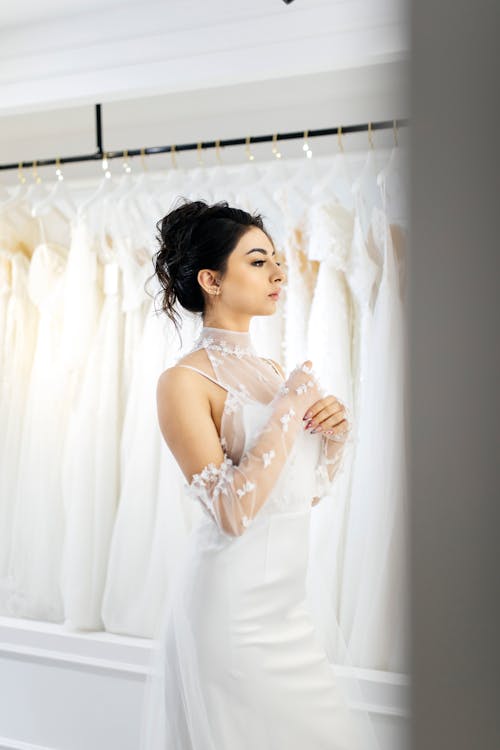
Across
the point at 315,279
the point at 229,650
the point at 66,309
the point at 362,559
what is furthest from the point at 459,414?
the point at 66,309

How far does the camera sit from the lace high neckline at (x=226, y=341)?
5.73 ft

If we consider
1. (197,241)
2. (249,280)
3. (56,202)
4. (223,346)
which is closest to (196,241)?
(197,241)

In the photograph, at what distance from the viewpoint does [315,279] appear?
2500 mm

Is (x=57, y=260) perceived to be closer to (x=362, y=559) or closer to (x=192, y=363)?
(x=192, y=363)

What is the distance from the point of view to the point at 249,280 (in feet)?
5.76

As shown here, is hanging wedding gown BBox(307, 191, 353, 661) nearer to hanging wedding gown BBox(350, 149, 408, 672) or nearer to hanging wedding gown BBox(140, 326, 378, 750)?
hanging wedding gown BBox(350, 149, 408, 672)

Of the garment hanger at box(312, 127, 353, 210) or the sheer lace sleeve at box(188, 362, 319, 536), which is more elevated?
the garment hanger at box(312, 127, 353, 210)

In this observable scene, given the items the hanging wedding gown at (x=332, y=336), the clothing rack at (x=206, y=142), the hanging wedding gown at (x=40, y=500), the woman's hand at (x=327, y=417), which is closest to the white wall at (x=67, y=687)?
the hanging wedding gown at (x=40, y=500)

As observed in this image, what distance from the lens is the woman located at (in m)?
1.51

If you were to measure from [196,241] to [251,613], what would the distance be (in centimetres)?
85

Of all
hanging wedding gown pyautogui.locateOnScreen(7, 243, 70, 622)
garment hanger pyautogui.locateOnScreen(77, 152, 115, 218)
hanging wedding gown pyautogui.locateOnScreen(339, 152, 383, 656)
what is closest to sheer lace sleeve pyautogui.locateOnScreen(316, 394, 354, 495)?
Result: hanging wedding gown pyautogui.locateOnScreen(339, 152, 383, 656)

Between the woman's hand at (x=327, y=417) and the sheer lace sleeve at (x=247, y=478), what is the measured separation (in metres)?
0.09

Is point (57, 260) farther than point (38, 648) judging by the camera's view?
Yes

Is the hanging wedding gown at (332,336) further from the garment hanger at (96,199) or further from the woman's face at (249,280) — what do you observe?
the garment hanger at (96,199)
